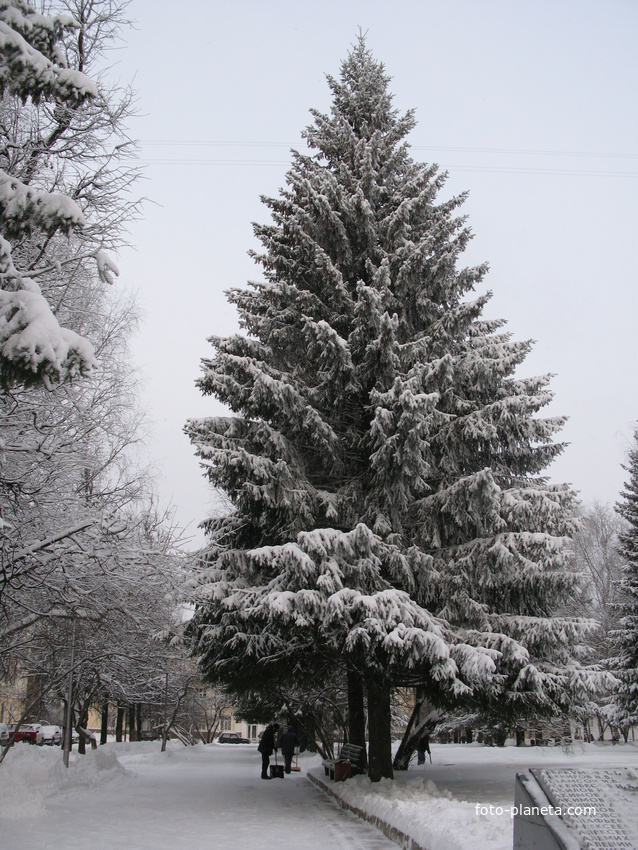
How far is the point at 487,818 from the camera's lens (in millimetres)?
7074

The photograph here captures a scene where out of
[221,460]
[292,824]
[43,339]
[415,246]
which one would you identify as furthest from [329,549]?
[43,339]

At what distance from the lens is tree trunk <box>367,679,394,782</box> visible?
490 inches

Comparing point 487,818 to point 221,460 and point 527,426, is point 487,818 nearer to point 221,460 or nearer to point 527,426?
point 221,460

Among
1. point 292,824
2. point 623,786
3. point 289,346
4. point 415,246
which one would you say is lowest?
point 292,824

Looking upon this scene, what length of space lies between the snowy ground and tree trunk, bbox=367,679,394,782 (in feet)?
1.08

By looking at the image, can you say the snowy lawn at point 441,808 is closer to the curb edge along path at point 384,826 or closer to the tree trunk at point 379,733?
the curb edge along path at point 384,826

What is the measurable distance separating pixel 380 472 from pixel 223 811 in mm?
6079

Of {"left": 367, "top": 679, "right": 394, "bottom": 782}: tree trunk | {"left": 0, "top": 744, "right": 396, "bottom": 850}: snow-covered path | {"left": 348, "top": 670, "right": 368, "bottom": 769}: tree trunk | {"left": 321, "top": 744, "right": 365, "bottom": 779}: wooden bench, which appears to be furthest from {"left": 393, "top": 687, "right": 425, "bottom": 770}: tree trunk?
{"left": 367, "top": 679, "right": 394, "bottom": 782}: tree trunk

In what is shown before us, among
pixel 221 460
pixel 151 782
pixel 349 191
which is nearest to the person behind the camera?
pixel 221 460

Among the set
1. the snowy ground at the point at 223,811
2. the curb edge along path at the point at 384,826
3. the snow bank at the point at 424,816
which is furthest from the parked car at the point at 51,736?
the snow bank at the point at 424,816

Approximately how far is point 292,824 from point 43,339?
829 centimetres

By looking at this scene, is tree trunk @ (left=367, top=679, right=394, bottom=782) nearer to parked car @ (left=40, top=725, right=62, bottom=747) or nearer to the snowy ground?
the snowy ground

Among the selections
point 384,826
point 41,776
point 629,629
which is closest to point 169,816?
point 384,826

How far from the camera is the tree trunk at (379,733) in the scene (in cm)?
1245
